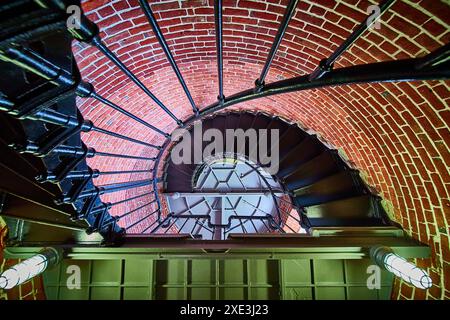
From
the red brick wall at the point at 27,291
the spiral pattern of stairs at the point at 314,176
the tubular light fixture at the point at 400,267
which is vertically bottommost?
the red brick wall at the point at 27,291

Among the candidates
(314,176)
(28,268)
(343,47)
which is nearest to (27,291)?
(28,268)

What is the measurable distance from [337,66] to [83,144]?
94.3 inches

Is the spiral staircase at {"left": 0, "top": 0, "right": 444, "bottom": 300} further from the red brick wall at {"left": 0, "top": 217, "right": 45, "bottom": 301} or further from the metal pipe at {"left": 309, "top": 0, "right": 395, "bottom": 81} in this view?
the red brick wall at {"left": 0, "top": 217, "right": 45, "bottom": 301}

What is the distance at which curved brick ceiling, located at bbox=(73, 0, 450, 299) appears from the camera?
1.70 meters

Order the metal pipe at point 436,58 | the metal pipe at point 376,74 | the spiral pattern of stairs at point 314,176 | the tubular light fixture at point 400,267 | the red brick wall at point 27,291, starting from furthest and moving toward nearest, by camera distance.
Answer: the spiral pattern of stairs at point 314,176
the red brick wall at point 27,291
the tubular light fixture at point 400,267
the metal pipe at point 376,74
the metal pipe at point 436,58

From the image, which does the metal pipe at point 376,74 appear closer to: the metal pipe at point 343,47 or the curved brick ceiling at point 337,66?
the metal pipe at point 343,47

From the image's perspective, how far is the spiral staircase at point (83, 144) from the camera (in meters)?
1.05

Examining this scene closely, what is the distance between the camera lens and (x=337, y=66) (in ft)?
7.30

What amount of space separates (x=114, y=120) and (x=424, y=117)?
348cm

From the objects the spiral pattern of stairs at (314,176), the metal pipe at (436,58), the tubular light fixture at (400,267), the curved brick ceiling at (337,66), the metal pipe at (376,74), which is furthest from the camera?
the spiral pattern of stairs at (314,176)

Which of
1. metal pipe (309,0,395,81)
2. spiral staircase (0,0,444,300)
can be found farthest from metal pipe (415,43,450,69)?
metal pipe (309,0,395,81)

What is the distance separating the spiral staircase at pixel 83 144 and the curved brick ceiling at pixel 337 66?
47 cm

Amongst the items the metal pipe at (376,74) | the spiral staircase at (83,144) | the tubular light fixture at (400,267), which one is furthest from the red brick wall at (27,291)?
the tubular light fixture at (400,267)
